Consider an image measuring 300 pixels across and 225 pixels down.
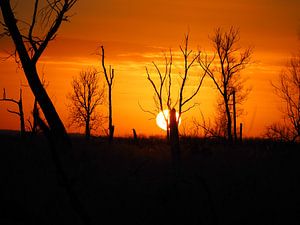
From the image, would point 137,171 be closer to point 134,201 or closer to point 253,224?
point 134,201

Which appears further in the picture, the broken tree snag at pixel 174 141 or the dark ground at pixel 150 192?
the broken tree snag at pixel 174 141

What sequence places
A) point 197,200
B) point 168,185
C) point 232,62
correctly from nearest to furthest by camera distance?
point 197,200 < point 168,185 < point 232,62

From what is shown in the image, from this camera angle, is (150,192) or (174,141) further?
(174,141)

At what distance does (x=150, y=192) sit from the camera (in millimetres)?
9859

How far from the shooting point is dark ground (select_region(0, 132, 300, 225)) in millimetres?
8422

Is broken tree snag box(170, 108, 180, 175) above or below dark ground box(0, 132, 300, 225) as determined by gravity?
above

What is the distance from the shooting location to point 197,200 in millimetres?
9250

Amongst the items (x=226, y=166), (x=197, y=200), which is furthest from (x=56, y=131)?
(x=197, y=200)

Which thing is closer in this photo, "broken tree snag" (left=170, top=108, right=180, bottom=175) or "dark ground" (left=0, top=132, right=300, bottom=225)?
"dark ground" (left=0, top=132, right=300, bottom=225)

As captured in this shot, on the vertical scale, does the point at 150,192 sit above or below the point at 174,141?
below

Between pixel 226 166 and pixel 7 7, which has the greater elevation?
pixel 7 7

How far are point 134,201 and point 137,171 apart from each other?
2579 millimetres

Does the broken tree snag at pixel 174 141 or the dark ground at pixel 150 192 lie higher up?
the broken tree snag at pixel 174 141

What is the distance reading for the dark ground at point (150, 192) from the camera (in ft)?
27.6
